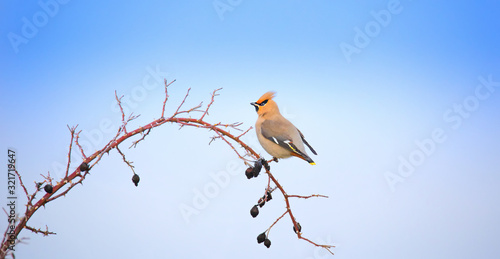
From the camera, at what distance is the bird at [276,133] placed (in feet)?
11.7

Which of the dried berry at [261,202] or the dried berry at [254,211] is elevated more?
the dried berry at [261,202]

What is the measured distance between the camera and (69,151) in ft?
7.86

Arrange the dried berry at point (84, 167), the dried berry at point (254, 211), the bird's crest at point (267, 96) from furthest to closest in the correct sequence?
1. the bird's crest at point (267, 96)
2. the dried berry at point (254, 211)
3. the dried berry at point (84, 167)

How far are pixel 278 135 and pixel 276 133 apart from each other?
27 millimetres

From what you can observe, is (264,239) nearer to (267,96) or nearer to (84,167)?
(84,167)

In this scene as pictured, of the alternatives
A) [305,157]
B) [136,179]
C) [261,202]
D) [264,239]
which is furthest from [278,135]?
[136,179]

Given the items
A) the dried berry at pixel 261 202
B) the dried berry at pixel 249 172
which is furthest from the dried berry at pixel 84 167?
the dried berry at pixel 261 202

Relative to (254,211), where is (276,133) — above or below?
above

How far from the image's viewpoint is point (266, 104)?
3850 mm

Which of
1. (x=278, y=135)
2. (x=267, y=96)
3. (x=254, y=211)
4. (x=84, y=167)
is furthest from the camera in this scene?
(x=267, y=96)

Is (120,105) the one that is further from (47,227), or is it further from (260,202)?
(260,202)

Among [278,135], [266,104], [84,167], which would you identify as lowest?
[278,135]

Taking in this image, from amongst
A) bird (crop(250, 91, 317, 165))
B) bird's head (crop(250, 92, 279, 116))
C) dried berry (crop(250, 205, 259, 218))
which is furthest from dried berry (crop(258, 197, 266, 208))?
bird's head (crop(250, 92, 279, 116))

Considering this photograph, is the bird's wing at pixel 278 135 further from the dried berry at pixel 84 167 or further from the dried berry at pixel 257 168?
the dried berry at pixel 84 167
